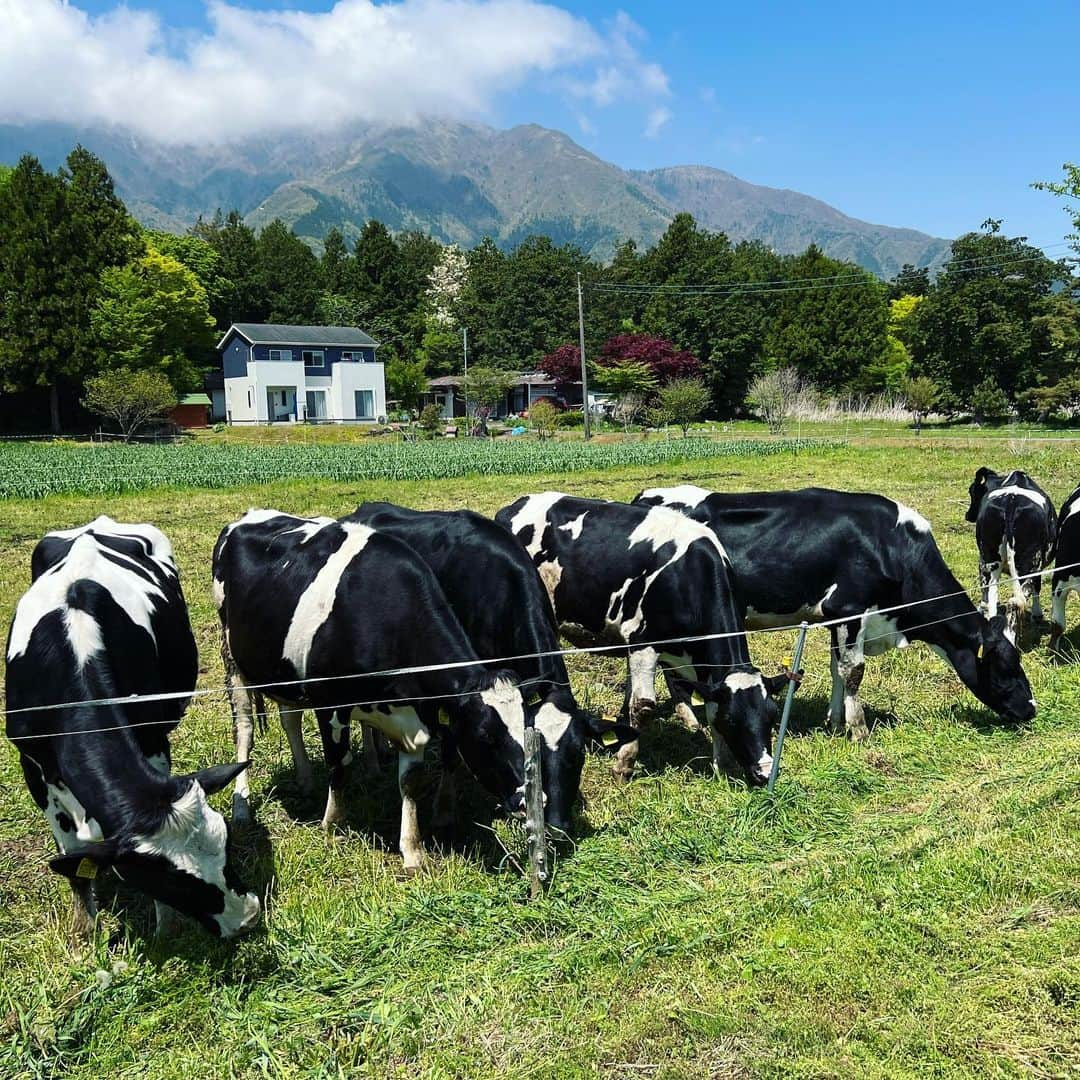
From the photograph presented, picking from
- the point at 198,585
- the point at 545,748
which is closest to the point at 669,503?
the point at 545,748

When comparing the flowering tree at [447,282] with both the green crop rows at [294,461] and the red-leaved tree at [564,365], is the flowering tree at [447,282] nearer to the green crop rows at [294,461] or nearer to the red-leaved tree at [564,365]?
the red-leaved tree at [564,365]

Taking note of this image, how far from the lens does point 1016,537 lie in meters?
10.3

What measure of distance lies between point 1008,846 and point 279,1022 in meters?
4.30

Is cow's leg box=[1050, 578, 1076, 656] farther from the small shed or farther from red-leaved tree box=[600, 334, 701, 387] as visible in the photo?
the small shed

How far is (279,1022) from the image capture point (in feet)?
13.4

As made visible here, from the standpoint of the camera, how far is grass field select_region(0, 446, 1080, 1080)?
12.7 feet

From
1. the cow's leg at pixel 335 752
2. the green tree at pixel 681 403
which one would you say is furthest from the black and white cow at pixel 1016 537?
the green tree at pixel 681 403

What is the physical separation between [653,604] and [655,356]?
182ft

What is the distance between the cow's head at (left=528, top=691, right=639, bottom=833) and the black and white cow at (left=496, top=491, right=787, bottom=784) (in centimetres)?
115

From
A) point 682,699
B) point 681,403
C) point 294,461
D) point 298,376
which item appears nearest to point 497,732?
point 682,699

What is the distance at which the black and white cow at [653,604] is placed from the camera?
643cm

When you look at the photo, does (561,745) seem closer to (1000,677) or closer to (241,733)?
(241,733)

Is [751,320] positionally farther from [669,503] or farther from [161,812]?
[161,812]

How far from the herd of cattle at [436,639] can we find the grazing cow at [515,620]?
18mm
